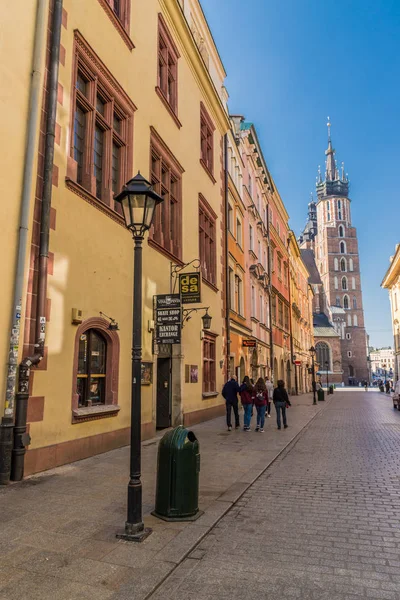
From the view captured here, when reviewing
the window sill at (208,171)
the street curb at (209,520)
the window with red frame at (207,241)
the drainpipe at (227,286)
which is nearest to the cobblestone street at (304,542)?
the street curb at (209,520)

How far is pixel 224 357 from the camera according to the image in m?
19.9

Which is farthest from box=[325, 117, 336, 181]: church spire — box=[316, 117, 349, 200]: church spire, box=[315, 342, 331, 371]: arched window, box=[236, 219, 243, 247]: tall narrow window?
box=[236, 219, 243, 247]: tall narrow window

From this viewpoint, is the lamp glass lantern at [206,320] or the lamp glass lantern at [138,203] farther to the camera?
the lamp glass lantern at [206,320]

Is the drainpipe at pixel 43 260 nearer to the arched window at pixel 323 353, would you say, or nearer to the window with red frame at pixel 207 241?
the window with red frame at pixel 207 241

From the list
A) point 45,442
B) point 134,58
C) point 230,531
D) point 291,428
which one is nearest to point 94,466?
point 45,442

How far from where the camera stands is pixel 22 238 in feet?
24.4

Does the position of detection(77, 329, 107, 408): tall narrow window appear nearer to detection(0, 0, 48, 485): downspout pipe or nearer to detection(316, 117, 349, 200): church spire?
detection(0, 0, 48, 485): downspout pipe

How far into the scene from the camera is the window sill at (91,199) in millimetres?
8711

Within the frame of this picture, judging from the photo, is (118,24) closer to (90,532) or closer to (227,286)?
(90,532)

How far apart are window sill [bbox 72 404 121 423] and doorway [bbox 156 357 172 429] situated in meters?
4.00

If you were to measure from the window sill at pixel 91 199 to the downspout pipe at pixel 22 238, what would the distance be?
3.31 feet

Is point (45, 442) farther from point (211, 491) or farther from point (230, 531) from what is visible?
point (230, 531)

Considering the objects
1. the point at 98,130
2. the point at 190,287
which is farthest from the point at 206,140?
the point at 98,130

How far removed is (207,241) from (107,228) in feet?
30.4
